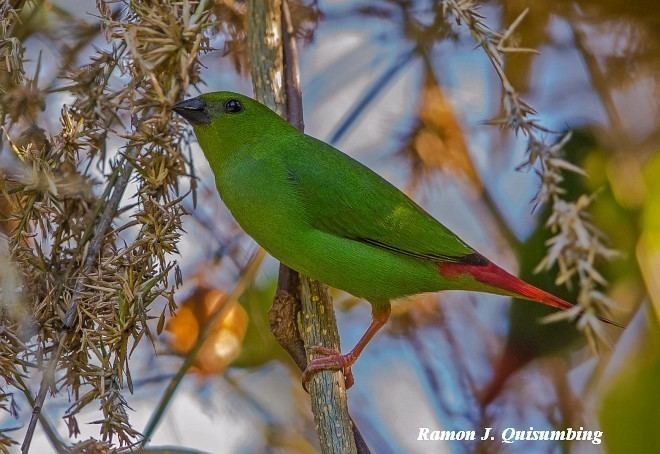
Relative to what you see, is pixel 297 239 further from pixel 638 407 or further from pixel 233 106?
pixel 638 407

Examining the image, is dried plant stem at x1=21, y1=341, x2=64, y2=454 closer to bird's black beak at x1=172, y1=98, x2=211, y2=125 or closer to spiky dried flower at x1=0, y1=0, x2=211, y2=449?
spiky dried flower at x1=0, y1=0, x2=211, y2=449

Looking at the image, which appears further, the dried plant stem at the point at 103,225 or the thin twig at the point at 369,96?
the thin twig at the point at 369,96

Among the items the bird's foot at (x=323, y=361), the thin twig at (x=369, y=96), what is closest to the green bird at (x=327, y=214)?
the bird's foot at (x=323, y=361)

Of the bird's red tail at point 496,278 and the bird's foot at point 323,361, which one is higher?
the bird's red tail at point 496,278

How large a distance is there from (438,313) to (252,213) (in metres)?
1.21

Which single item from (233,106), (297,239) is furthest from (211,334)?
(233,106)

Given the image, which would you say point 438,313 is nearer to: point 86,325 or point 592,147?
point 592,147

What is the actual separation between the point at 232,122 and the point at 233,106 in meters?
0.05

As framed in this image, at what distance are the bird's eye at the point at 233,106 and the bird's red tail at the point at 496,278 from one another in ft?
2.78

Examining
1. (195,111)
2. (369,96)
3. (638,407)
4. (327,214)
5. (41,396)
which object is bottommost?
(41,396)

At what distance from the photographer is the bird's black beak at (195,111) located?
2.56 m

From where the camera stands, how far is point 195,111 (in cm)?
264

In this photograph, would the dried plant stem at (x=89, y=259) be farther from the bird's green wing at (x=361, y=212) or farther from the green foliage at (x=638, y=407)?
the green foliage at (x=638, y=407)

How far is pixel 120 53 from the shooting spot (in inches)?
78.6
